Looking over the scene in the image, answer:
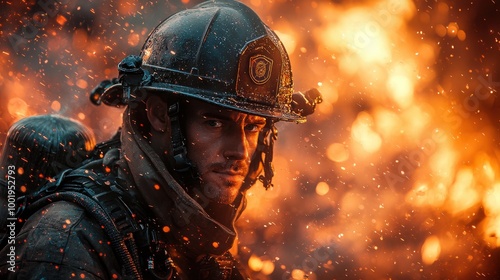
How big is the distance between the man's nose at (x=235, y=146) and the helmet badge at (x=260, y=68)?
0.43m

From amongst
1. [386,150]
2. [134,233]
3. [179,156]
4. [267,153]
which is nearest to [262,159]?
[267,153]

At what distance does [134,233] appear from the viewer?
304cm

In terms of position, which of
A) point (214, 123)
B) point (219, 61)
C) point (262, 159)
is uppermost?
point (219, 61)

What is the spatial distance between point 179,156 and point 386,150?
5.25 metres

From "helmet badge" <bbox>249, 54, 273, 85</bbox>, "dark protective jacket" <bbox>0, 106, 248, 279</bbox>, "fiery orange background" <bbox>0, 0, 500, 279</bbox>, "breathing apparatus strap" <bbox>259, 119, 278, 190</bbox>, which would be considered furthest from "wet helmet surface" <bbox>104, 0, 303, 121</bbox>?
"fiery orange background" <bbox>0, 0, 500, 279</bbox>

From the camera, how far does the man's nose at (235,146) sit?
346 cm

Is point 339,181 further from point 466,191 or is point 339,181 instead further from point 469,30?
point 469,30

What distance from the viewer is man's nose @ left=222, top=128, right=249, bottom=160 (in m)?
3.46

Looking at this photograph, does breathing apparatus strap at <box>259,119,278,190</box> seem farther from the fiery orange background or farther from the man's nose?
the fiery orange background

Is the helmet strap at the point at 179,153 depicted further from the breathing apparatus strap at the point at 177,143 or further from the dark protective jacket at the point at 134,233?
the dark protective jacket at the point at 134,233

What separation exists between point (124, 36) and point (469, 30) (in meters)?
5.97

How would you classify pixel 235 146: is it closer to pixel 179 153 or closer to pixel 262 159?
pixel 179 153

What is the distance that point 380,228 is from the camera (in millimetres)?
7688

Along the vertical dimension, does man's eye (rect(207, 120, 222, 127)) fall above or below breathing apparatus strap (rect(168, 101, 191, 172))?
above
